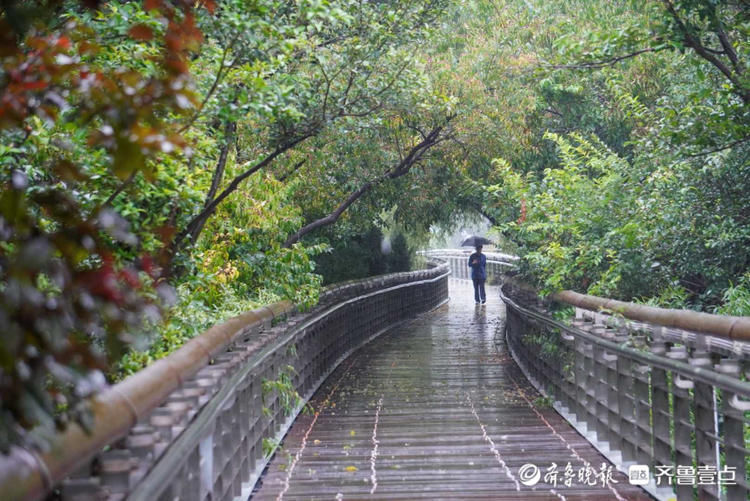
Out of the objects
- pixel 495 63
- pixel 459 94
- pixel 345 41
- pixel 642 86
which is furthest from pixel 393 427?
pixel 642 86

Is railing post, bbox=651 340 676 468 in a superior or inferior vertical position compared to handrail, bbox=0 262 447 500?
inferior

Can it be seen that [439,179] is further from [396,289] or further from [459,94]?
[396,289]

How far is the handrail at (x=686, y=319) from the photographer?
161 inches

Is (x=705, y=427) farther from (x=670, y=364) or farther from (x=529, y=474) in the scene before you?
(x=529, y=474)

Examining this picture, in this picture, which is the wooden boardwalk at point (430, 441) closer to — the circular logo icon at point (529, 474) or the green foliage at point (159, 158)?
the circular logo icon at point (529, 474)

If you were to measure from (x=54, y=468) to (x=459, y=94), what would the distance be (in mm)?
10153

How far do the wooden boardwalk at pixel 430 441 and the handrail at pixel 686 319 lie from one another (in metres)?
1.08

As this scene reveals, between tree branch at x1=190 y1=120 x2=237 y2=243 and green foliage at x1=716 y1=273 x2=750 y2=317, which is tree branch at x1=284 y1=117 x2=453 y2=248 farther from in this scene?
green foliage at x1=716 y1=273 x2=750 y2=317

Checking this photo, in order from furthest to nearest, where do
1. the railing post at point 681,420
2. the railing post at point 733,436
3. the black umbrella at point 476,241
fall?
the black umbrella at point 476,241, the railing post at point 681,420, the railing post at point 733,436

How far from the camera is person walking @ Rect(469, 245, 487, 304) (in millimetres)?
22219

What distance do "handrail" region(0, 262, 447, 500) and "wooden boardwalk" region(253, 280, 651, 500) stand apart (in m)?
1.47

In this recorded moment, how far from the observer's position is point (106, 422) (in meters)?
2.39

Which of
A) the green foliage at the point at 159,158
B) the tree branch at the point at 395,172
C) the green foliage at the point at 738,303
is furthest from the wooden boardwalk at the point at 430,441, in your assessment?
the tree branch at the point at 395,172

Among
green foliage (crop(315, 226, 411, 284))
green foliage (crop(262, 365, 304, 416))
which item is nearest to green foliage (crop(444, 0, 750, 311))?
green foliage (crop(262, 365, 304, 416))
